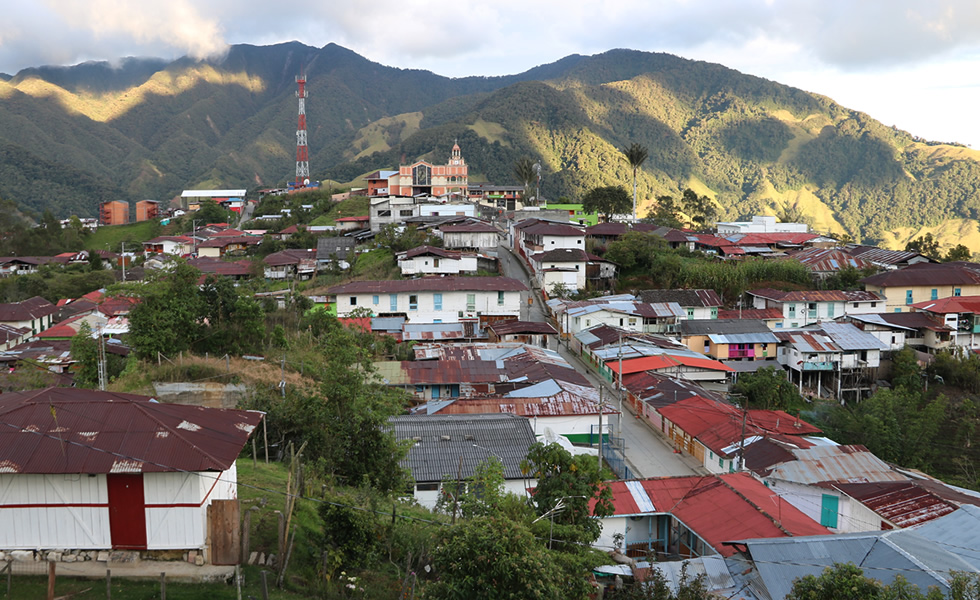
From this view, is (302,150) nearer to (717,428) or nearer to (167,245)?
(167,245)

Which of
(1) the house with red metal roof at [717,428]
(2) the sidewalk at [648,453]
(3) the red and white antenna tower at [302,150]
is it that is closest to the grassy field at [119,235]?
(3) the red and white antenna tower at [302,150]

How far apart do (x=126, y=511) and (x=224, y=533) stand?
3.94ft

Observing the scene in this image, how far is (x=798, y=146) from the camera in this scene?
138 metres

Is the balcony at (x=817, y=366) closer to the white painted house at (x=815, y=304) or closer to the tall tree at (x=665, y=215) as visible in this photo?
the white painted house at (x=815, y=304)

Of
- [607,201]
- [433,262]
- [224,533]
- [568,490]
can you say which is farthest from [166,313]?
[607,201]

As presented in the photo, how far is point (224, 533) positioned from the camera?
873cm

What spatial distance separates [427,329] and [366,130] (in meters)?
121

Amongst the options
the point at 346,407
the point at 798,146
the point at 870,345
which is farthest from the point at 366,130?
the point at 346,407

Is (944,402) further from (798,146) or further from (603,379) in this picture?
Answer: (798,146)

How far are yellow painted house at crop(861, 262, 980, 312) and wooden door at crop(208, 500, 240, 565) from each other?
36642 millimetres

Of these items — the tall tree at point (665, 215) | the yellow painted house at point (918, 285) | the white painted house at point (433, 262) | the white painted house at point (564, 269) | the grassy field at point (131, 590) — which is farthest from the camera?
the tall tree at point (665, 215)

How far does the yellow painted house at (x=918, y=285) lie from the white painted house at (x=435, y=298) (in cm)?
2020

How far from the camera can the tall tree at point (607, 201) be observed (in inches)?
2101

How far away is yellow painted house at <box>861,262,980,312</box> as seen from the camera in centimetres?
3659
